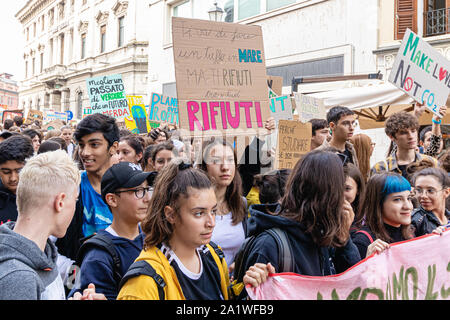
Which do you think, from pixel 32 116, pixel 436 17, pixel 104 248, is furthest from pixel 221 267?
pixel 32 116

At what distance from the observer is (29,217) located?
70.9 inches

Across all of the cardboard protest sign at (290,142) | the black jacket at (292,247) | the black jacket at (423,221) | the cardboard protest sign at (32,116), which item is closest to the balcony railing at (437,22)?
the cardboard protest sign at (290,142)

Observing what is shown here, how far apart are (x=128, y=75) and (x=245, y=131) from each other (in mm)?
23814

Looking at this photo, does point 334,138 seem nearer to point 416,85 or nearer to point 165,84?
point 416,85

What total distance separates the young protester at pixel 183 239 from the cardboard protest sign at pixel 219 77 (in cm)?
134

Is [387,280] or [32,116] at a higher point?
[32,116]

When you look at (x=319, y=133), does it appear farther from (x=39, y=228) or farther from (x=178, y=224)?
(x=39, y=228)

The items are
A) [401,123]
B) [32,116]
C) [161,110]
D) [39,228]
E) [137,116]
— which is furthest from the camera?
[32,116]

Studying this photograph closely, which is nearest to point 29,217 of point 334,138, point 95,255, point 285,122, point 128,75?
point 95,255

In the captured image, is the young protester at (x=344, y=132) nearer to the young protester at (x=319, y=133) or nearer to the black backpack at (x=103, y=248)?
the young protester at (x=319, y=133)

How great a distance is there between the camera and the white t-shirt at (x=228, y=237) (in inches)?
113

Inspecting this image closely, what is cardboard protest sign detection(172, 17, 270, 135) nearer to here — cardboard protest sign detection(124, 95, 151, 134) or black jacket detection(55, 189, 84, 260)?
black jacket detection(55, 189, 84, 260)

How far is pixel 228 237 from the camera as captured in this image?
2889 millimetres

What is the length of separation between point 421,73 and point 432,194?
2.18m
